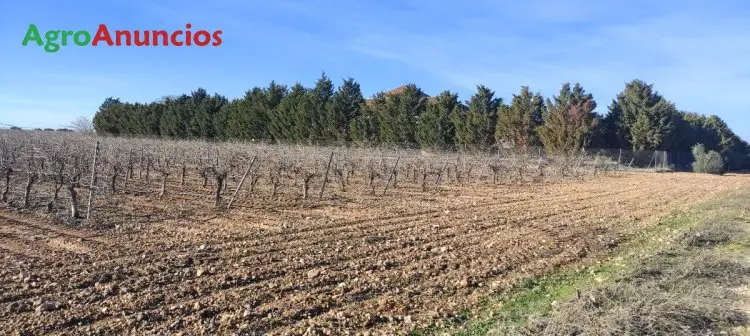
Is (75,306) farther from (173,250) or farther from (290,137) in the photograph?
(290,137)

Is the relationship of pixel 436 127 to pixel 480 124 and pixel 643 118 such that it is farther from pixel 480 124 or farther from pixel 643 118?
pixel 643 118

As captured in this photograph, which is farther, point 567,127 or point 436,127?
point 436,127

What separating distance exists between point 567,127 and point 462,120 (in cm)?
558

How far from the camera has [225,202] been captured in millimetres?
10398

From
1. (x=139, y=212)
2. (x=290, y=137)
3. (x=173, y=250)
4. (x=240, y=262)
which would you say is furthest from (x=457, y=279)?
(x=290, y=137)

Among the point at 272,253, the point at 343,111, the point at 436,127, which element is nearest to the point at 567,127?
the point at 436,127

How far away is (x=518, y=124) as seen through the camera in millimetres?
31172

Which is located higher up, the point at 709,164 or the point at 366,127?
the point at 366,127

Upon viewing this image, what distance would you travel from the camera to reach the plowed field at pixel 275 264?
3967 millimetres

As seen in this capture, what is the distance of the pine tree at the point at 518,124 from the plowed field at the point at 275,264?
21.0 meters

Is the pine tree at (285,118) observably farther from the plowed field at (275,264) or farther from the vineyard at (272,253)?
the plowed field at (275,264)

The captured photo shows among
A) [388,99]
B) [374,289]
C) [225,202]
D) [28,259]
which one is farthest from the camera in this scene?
[388,99]

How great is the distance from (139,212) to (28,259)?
11.0 ft

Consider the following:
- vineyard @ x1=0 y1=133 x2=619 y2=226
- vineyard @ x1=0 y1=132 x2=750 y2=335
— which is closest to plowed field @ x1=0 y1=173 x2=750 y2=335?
vineyard @ x1=0 y1=132 x2=750 y2=335
